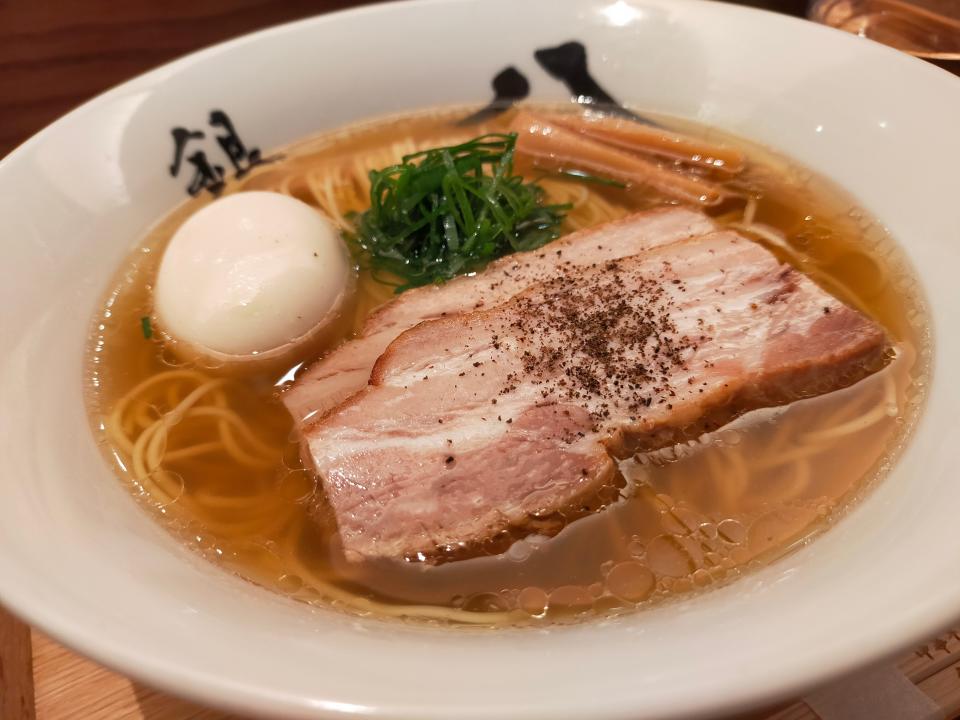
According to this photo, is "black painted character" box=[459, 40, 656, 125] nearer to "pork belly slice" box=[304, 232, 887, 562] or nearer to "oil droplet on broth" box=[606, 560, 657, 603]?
"pork belly slice" box=[304, 232, 887, 562]

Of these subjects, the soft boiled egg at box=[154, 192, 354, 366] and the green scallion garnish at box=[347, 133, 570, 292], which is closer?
the soft boiled egg at box=[154, 192, 354, 366]

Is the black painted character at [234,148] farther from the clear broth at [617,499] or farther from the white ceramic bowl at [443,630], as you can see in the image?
the clear broth at [617,499]

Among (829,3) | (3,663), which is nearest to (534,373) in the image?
(3,663)

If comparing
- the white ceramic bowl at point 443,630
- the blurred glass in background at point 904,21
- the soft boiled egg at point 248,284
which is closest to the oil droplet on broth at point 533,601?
the white ceramic bowl at point 443,630

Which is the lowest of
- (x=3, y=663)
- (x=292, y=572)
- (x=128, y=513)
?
(x=3, y=663)

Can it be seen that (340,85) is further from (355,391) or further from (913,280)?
(913,280)

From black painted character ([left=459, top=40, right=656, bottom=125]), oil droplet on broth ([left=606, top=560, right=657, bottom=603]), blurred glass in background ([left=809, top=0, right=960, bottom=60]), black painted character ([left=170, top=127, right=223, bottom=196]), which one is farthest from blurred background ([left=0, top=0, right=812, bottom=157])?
oil droplet on broth ([left=606, top=560, right=657, bottom=603])

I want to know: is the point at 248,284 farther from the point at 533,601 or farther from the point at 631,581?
the point at 631,581
